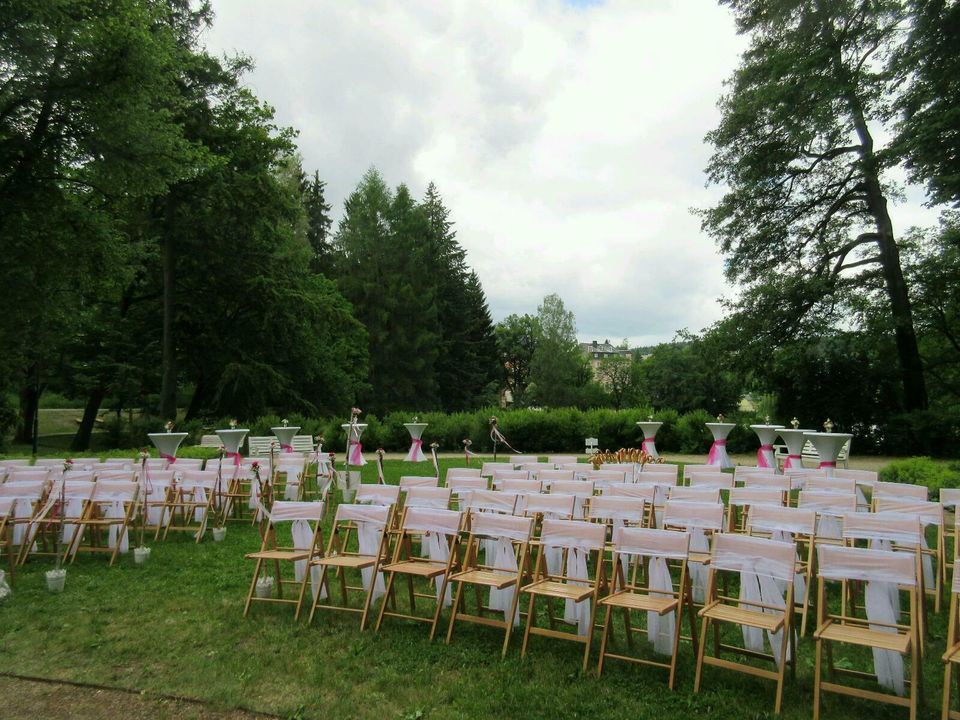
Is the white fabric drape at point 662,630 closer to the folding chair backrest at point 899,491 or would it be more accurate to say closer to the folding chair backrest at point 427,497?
the folding chair backrest at point 427,497

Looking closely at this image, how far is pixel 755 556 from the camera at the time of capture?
4.14 m

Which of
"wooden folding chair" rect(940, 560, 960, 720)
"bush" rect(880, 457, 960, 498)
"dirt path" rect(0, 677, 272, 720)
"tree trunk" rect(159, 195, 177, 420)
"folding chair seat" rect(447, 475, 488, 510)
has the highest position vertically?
"tree trunk" rect(159, 195, 177, 420)

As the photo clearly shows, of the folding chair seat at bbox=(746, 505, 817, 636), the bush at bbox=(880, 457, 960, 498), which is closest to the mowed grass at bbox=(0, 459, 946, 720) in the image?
the folding chair seat at bbox=(746, 505, 817, 636)

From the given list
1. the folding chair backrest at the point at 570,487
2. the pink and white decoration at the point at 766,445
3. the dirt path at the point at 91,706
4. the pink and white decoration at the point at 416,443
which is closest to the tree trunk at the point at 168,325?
the pink and white decoration at the point at 416,443

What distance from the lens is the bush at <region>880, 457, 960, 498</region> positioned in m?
9.46

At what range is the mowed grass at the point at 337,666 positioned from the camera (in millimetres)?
3758

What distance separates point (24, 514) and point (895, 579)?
26.6 ft

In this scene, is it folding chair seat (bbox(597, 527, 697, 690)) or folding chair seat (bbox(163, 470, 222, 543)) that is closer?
folding chair seat (bbox(597, 527, 697, 690))

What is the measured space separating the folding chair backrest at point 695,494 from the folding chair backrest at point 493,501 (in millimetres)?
→ 1702

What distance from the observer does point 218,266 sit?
25.0 metres

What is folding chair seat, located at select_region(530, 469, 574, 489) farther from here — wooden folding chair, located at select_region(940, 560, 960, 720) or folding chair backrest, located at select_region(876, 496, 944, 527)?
wooden folding chair, located at select_region(940, 560, 960, 720)

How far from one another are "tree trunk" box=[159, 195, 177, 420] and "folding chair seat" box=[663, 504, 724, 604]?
21346mm

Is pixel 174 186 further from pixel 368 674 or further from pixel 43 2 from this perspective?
pixel 368 674

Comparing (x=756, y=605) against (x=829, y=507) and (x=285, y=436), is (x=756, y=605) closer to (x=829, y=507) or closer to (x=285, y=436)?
(x=829, y=507)
